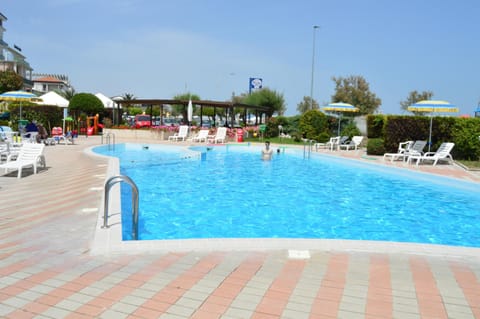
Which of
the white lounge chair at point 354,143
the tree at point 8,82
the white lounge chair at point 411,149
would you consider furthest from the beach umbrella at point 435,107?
the tree at point 8,82

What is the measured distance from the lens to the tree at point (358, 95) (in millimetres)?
41281

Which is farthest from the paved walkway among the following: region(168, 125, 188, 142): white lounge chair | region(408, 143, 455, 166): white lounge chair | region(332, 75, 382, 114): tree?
region(332, 75, 382, 114): tree

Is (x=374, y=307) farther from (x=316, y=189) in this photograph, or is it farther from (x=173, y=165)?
(x=173, y=165)

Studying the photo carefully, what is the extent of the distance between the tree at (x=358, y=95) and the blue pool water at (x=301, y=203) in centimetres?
2860

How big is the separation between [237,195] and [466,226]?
15.6ft

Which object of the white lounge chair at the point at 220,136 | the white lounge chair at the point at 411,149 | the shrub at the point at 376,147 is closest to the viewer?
the white lounge chair at the point at 411,149

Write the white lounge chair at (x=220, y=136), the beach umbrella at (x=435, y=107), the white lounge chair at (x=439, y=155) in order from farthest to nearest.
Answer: the white lounge chair at (x=220, y=136), the beach umbrella at (x=435, y=107), the white lounge chair at (x=439, y=155)

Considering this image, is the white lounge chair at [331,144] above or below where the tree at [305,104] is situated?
below

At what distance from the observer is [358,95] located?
4119 centimetres

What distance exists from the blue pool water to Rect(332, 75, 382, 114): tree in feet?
93.8

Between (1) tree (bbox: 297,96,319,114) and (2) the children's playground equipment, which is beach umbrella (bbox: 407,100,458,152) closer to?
(2) the children's playground equipment

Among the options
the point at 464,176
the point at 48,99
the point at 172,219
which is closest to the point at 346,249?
the point at 172,219

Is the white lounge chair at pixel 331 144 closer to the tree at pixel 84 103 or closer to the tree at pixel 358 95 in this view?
the tree at pixel 84 103

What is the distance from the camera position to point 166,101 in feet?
85.6
